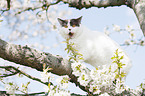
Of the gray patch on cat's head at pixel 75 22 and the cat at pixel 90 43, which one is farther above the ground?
the gray patch on cat's head at pixel 75 22

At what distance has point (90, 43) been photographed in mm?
3318

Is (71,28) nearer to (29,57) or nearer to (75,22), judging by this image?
(75,22)

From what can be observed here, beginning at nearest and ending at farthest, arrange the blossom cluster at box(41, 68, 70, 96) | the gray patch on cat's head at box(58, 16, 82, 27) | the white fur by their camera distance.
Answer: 1. the blossom cluster at box(41, 68, 70, 96)
2. the white fur
3. the gray patch on cat's head at box(58, 16, 82, 27)

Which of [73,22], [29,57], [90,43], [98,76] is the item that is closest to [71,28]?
[73,22]

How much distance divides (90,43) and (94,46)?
10 centimetres

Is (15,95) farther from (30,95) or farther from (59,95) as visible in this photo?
(59,95)

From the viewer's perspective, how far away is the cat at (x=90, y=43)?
318cm

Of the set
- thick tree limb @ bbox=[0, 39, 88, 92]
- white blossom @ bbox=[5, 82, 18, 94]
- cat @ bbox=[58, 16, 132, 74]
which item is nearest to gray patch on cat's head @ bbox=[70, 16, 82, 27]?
cat @ bbox=[58, 16, 132, 74]

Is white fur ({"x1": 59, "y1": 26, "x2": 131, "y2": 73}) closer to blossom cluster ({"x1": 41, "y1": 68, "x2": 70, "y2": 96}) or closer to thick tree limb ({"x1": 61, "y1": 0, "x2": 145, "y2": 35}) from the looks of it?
thick tree limb ({"x1": 61, "y1": 0, "x2": 145, "y2": 35})

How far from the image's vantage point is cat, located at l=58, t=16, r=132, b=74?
125 inches

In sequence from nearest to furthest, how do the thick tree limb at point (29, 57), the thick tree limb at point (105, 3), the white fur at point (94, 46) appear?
the thick tree limb at point (29, 57), the thick tree limb at point (105, 3), the white fur at point (94, 46)

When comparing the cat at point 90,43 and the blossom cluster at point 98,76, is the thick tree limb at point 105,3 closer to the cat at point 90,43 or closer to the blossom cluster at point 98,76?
→ the cat at point 90,43

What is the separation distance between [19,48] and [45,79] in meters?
0.48

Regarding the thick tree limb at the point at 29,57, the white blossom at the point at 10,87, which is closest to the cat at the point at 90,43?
the thick tree limb at the point at 29,57
